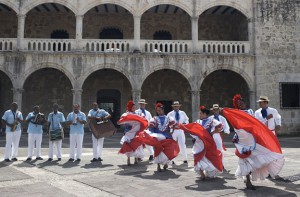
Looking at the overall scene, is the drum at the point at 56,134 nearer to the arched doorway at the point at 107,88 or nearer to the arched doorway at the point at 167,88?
the arched doorway at the point at 107,88

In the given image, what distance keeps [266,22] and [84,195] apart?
16.3 meters

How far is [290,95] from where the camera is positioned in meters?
18.1

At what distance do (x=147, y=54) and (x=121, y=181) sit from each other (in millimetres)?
11694

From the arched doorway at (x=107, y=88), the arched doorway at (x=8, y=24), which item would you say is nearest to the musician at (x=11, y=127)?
the arched doorway at (x=107, y=88)

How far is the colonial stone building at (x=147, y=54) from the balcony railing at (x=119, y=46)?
0.06m

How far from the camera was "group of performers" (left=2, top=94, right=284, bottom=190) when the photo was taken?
5.47m

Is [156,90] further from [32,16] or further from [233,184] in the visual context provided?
[233,184]

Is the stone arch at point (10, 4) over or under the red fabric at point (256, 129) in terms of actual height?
over

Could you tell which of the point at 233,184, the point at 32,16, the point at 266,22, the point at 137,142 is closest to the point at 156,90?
the point at 266,22

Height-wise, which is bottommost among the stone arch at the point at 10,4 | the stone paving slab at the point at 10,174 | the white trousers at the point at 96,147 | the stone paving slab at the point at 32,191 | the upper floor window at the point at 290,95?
the stone paving slab at the point at 32,191

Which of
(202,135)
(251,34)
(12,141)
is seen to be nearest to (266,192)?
(202,135)

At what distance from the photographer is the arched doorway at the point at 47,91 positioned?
20.4 meters

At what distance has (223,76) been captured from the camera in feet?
69.7

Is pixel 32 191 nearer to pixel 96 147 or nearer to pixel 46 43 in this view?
pixel 96 147
